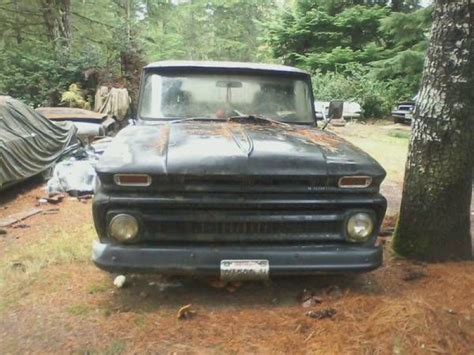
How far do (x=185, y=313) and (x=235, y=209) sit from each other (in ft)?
2.55

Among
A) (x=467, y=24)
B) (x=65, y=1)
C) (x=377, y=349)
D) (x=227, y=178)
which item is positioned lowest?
(x=377, y=349)

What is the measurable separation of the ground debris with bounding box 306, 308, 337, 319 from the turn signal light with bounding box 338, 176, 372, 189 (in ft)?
2.76

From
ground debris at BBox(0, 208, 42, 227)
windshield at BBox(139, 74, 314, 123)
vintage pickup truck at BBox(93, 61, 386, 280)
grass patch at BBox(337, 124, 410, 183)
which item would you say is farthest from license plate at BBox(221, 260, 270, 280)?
grass patch at BBox(337, 124, 410, 183)

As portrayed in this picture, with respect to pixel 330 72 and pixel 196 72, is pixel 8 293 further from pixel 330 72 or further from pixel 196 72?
pixel 330 72

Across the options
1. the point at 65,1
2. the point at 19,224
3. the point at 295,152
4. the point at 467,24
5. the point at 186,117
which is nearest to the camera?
the point at 295,152

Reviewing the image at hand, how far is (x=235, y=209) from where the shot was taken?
3.20 m

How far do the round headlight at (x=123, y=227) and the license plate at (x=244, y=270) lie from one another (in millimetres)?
619

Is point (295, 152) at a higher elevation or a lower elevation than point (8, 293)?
higher

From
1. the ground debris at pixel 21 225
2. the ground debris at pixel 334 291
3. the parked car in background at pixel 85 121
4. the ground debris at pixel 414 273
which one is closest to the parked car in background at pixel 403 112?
the parked car in background at pixel 85 121

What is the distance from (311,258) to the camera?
10.6 ft

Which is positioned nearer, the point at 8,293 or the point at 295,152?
the point at 295,152

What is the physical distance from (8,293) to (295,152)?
2.44 meters

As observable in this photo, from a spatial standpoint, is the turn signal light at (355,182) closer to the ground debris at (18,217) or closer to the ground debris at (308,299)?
the ground debris at (308,299)

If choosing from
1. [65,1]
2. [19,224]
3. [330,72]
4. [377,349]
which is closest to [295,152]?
[377,349]
